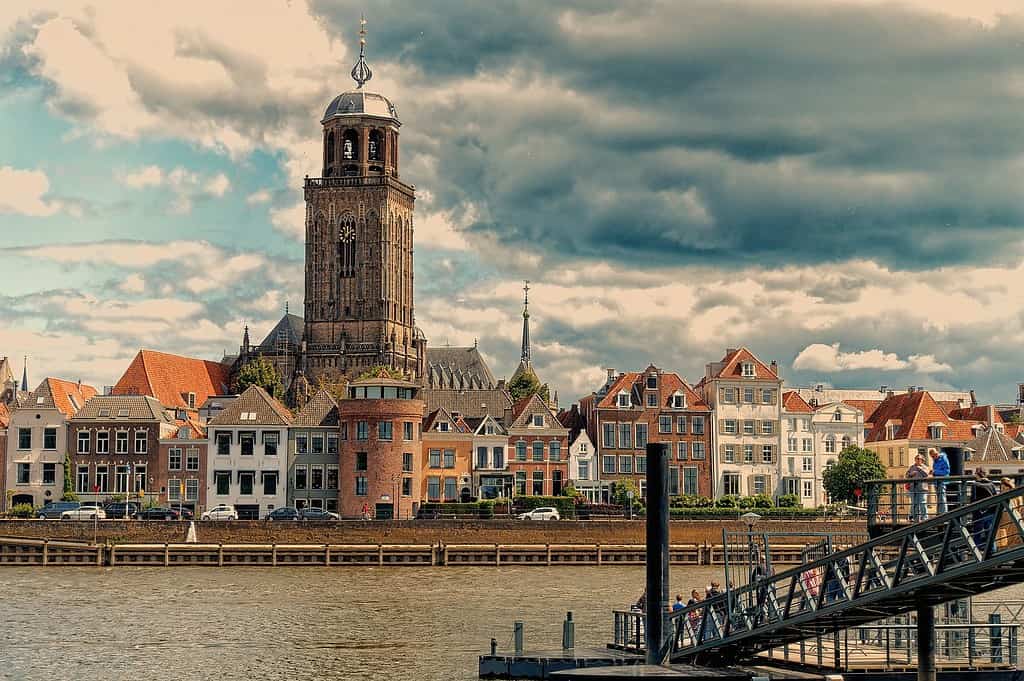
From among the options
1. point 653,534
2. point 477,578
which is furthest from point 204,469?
point 653,534

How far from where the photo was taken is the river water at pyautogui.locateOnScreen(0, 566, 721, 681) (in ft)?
154

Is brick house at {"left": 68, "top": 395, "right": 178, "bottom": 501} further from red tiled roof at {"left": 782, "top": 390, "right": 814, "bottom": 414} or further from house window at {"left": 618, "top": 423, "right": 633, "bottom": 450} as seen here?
red tiled roof at {"left": 782, "top": 390, "right": 814, "bottom": 414}

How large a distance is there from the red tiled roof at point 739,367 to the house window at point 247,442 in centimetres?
3474

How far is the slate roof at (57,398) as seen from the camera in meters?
113

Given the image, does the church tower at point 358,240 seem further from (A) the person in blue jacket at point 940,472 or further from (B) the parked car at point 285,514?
(A) the person in blue jacket at point 940,472

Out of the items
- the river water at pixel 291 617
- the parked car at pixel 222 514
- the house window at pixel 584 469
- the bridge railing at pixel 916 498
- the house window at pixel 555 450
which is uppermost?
the house window at pixel 555 450

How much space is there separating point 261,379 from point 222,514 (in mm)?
45226

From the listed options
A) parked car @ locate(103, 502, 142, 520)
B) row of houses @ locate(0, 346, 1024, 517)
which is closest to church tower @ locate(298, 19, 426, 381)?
row of houses @ locate(0, 346, 1024, 517)

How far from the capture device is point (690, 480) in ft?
378

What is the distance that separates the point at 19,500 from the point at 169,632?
6142 centimetres

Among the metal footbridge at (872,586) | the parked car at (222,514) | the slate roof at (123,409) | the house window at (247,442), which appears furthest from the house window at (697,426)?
the metal footbridge at (872,586)

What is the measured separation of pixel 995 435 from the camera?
11406 cm

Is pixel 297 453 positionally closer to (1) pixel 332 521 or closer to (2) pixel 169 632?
(1) pixel 332 521

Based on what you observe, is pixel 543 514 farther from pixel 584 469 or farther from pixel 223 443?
pixel 223 443
